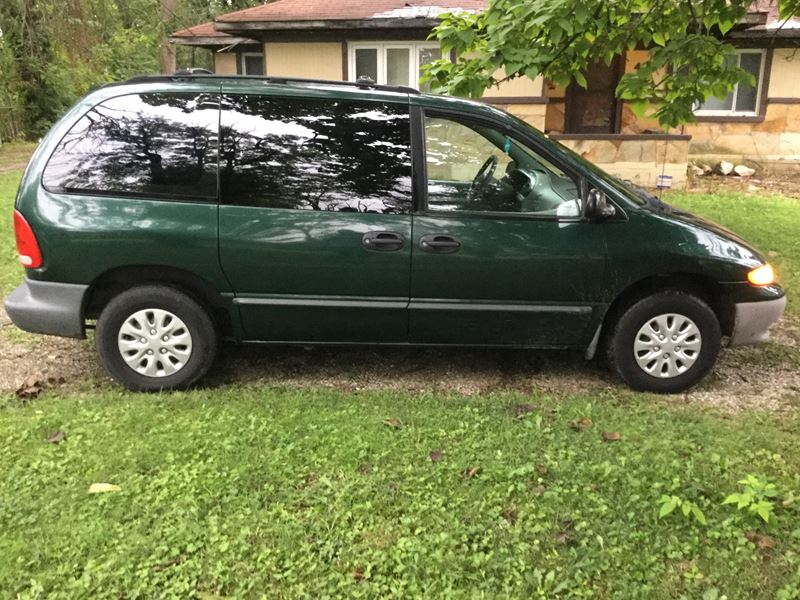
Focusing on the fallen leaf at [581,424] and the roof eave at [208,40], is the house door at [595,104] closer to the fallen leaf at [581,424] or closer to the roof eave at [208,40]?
the roof eave at [208,40]

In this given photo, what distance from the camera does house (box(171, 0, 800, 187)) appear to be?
42.2 ft

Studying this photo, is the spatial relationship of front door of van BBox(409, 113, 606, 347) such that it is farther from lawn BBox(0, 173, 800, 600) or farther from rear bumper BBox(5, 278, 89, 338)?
rear bumper BBox(5, 278, 89, 338)

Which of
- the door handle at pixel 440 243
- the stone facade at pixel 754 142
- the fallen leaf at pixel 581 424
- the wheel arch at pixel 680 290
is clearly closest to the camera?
the fallen leaf at pixel 581 424

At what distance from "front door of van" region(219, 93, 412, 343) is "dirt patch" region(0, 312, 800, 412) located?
0.62 metres

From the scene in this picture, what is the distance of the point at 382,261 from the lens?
414cm

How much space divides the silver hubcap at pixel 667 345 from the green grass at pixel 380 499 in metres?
0.29

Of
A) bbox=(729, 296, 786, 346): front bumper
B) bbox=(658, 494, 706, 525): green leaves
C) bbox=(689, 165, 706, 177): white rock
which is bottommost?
bbox=(658, 494, 706, 525): green leaves

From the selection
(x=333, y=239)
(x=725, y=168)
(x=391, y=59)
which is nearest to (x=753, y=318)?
(x=333, y=239)

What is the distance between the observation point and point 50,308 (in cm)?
412

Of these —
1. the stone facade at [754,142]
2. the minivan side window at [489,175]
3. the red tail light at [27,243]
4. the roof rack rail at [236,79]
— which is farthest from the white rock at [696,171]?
the red tail light at [27,243]

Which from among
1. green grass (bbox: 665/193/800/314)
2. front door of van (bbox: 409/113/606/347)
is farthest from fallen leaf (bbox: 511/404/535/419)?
green grass (bbox: 665/193/800/314)

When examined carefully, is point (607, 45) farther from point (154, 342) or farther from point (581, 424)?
point (154, 342)

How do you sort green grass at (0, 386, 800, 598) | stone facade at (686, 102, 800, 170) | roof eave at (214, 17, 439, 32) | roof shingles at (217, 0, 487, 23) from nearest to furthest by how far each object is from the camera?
green grass at (0, 386, 800, 598) < roof eave at (214, 17, 439, 32) < roof shingles at (217, 0, 487, 23) < stone facade at (686, 102, 800, 170)

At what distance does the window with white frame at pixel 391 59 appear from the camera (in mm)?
13273
